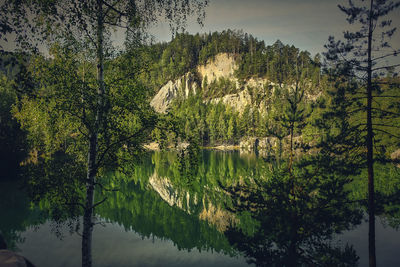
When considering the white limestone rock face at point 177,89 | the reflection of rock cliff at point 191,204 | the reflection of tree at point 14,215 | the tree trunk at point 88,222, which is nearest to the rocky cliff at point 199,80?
the white limestone rock face at point 177,89

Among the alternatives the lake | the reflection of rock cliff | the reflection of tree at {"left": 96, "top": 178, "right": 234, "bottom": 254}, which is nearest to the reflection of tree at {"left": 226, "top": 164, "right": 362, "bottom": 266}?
the lake

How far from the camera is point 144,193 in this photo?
34344 mm

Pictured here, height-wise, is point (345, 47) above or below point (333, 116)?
above

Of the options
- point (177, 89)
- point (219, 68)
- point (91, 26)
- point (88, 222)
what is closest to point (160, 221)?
point (88, 222)

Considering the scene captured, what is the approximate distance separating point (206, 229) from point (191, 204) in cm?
732

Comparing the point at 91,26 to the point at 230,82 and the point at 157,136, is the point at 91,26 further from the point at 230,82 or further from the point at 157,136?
the point at 230,82

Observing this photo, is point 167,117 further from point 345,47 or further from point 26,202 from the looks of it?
point 26,202

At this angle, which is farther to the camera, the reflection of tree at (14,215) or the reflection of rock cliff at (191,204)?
the reflection of rock cliff at (191,204)

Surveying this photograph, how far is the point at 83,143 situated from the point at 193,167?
15.1 ft

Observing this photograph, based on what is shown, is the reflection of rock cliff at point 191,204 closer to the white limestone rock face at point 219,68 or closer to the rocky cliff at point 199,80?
the rocky cliff at point 199,80

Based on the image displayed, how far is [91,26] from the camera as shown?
724cm

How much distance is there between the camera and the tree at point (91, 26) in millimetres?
5914

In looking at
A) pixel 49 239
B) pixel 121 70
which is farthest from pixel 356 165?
pixel 49 239

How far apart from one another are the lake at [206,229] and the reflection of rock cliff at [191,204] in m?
0.13
